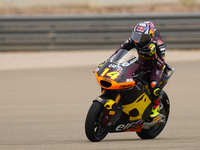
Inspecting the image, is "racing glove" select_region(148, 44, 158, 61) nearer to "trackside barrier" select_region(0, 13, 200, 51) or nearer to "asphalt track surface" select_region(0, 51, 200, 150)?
"asphalt track surface" select_region(0, 51, 200, 150)

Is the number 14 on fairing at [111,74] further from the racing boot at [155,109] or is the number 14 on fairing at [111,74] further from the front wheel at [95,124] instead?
the racing boot at [155,109]

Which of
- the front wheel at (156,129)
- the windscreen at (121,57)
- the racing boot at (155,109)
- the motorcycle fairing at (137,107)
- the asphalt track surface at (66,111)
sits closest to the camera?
the asphalt track surface at (66,111)

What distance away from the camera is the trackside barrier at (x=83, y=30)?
50.6 feet

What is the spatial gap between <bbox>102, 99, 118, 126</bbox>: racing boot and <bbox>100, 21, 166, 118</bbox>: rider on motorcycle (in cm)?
84

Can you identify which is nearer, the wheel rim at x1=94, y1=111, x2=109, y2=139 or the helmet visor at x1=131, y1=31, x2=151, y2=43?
the wheel rim at x1=94, y1=111, x2=109, y2=139

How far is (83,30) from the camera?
1542 cm

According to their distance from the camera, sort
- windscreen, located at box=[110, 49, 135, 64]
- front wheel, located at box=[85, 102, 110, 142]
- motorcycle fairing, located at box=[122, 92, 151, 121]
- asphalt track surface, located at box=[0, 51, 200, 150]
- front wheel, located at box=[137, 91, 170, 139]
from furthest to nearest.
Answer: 1. front wheel, located at box=[137, 91, 170, 139]
2. motorcycle fairing, located at box=[122, 92, 151, 121]
3. windscreen, located at box=[110, 49, 135, 64]
4. asphalt track surface, located at box=[0, 51, 200, 150]
5. front wheel, located at box=[85, 102, 110, 142]

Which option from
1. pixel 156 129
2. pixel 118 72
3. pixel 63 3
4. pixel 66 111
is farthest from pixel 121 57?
pixel 63 3

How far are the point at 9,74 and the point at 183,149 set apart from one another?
8.78 m

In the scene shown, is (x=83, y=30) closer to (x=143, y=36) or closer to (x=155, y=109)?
(x=155, y=109)

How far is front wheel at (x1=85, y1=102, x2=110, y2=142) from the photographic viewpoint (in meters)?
5.44

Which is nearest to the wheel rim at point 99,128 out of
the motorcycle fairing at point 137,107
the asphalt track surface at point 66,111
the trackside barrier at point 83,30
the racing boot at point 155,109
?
the asphalt track surface at point 66,111

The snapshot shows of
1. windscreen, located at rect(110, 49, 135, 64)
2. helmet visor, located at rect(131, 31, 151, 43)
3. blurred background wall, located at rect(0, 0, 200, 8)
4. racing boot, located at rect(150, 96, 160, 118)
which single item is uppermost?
helmet visor, located at rect(131, 31, 151, 43)

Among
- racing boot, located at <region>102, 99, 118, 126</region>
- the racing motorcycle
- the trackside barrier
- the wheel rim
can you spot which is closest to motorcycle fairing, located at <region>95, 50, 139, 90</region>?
the racing motorcycle
